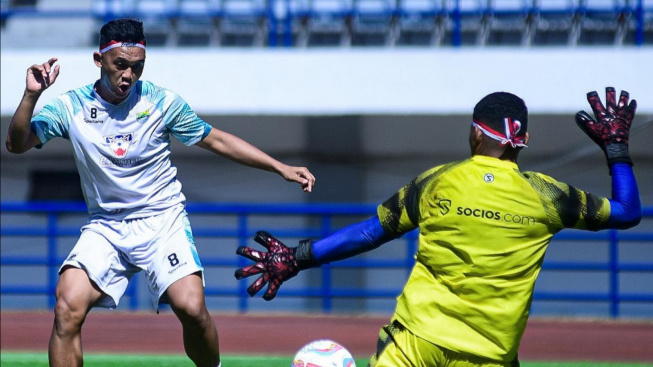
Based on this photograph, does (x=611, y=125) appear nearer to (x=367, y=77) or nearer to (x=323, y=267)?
(x=367, y=77)

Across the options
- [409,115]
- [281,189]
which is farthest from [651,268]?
[281,189]

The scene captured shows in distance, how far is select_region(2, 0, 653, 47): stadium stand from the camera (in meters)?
12.6

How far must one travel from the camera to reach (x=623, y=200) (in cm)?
364

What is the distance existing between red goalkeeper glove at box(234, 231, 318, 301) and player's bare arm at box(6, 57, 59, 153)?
54.7 inches

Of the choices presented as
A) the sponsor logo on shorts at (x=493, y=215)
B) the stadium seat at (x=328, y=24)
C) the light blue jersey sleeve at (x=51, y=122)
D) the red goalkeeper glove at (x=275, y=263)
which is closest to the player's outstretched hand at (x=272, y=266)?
the red goalkeeper glove at (x=275, y=263)

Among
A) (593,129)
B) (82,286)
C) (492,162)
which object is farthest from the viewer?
(82,286)

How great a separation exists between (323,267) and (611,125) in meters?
8.28

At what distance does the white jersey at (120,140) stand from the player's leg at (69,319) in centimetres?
45

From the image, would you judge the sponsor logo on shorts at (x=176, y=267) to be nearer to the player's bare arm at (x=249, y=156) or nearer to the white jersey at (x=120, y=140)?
the white jersey at (x=120, y=140)

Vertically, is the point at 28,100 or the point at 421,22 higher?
the point at 28,100

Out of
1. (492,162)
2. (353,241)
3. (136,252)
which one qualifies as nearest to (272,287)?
(353,241)

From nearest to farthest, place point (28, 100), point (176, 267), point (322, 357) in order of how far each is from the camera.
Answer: point (322, 357), point (28, 100), point (176, 267)

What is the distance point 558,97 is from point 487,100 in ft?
25.1

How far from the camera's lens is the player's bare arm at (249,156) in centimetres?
502
